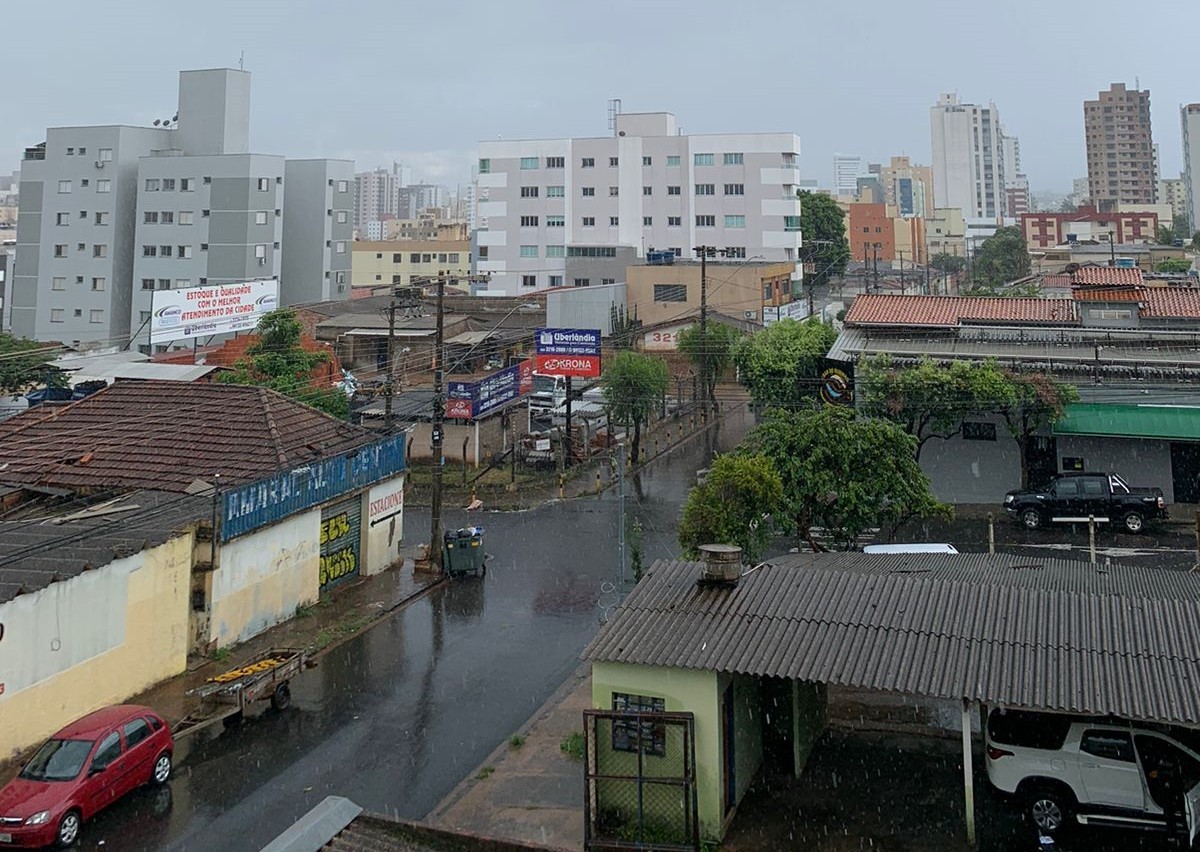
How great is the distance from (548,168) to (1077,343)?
53431 mm

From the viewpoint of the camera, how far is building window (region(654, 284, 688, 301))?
57.0 meters

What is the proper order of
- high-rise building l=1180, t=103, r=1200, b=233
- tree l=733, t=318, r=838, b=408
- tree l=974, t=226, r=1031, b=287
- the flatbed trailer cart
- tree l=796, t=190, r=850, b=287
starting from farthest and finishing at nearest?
high-rise building l=1180, t=103, r=1200, b=233, tree l=974, t=226, r=1031, b=287, tree l=796, t=190, r=850, b=287, tree l=733, t=318, r=838, b=408, the flatbed trailer cart

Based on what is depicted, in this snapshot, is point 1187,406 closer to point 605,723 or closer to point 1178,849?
point 1178,849

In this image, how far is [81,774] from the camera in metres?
11.3

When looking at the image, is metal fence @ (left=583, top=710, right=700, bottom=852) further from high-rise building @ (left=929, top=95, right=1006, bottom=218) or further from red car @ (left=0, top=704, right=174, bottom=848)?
high-rise building @ (left=929, top=95, right=1006, bottom=218)

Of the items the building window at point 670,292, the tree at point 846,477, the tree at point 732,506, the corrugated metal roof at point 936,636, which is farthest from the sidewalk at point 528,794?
the building window at point 670,292

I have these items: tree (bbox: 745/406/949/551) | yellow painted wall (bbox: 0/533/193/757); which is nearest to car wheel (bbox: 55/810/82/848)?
yellow painted wall (bbox: 0/533/193/757)

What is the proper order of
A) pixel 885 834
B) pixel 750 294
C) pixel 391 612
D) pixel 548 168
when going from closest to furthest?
pixel 885 834 → pixel 391 612 → pixel 750 294 → pixel 548 168

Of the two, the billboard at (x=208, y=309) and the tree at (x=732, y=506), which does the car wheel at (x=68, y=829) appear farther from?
the billboard at (x=208, y=309)

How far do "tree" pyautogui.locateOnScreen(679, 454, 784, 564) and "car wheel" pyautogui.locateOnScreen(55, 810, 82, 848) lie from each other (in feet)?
33.0

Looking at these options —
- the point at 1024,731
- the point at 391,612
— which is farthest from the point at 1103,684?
the point at 391,612

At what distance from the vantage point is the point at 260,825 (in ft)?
37.5

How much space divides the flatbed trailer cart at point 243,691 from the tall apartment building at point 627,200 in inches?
2257

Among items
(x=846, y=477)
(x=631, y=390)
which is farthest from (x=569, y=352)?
(x=846, y=477)
